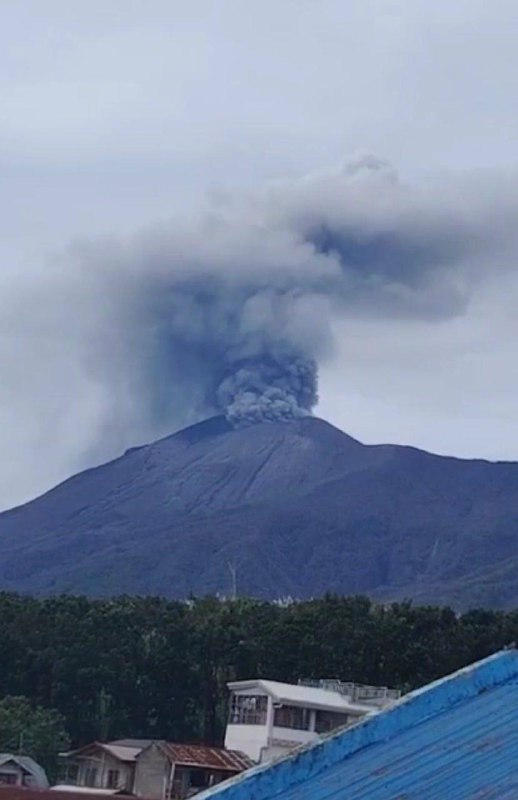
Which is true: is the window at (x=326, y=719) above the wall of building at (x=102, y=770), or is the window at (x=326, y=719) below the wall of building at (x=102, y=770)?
above

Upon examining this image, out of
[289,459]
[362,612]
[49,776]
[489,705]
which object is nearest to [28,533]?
[289,459]

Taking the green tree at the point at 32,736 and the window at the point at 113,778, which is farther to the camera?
the green tree at the point at 32,736

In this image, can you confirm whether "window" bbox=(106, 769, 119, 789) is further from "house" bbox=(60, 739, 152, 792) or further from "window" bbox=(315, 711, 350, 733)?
"window" bbox=(315, 711, 350, 733)

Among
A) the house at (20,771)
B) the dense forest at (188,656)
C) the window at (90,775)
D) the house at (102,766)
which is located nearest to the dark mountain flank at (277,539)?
the dense forest at (188,656)

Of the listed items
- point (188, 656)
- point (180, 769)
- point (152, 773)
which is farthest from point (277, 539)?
point (180, 769)

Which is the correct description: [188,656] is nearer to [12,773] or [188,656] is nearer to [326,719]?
[326,719]

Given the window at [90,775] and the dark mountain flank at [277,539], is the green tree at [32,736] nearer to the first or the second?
the window at [90,775]

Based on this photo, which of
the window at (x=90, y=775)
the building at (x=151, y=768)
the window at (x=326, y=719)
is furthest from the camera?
the window at (x=326, y=719)
